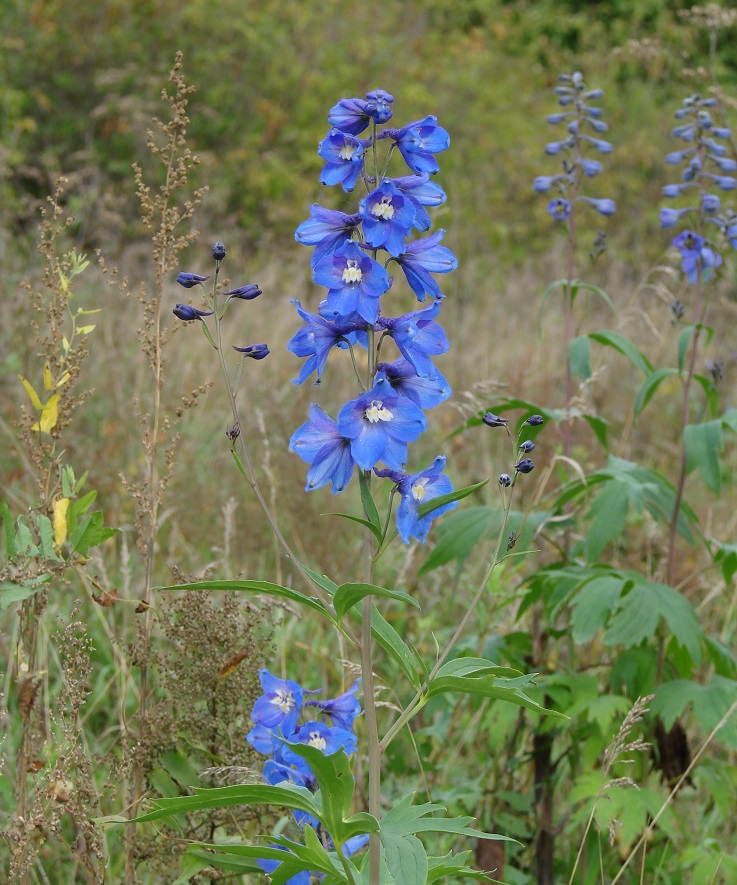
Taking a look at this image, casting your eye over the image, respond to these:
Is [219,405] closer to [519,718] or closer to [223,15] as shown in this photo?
[519,718]

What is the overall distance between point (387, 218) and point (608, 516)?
47.1 inches

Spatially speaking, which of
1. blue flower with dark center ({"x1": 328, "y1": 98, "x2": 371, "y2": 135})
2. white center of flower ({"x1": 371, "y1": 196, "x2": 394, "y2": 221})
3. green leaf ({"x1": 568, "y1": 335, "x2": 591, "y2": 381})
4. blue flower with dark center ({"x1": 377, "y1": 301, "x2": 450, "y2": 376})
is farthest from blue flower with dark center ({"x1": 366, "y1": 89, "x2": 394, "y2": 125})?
A: green leaf ({"x1": 568, "y1": 335, "x2": 591, "y2": 381})

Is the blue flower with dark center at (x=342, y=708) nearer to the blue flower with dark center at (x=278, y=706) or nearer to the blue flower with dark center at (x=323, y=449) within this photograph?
the blue flower with dark center at (x=278, y=706)

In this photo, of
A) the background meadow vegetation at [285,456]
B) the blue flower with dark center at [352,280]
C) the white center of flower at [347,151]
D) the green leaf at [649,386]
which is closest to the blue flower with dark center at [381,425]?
the blue flower with dark center at [352,280]

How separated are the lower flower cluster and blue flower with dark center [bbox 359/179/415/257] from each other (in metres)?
0.82

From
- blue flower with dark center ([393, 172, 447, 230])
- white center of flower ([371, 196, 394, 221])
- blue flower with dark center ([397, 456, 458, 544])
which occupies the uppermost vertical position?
blue flower with dark center ([393, 172, 447, 230])

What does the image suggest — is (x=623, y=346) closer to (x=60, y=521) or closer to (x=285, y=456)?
(x=60, y=521)

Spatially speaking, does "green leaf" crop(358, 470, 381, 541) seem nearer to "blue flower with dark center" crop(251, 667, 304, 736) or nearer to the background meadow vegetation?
"blue flower with dark center" crop(251, 667, 304, 736)

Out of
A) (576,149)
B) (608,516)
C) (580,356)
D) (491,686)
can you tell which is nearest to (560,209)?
(576,149)

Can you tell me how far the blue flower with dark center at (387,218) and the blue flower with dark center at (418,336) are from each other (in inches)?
4.1

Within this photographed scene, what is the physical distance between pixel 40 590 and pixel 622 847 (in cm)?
147

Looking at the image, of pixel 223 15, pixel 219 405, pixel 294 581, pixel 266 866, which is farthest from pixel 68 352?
pixel 223 15

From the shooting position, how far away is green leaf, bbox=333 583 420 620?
133 cm

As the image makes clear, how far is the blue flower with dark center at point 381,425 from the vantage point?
149 centimetres
